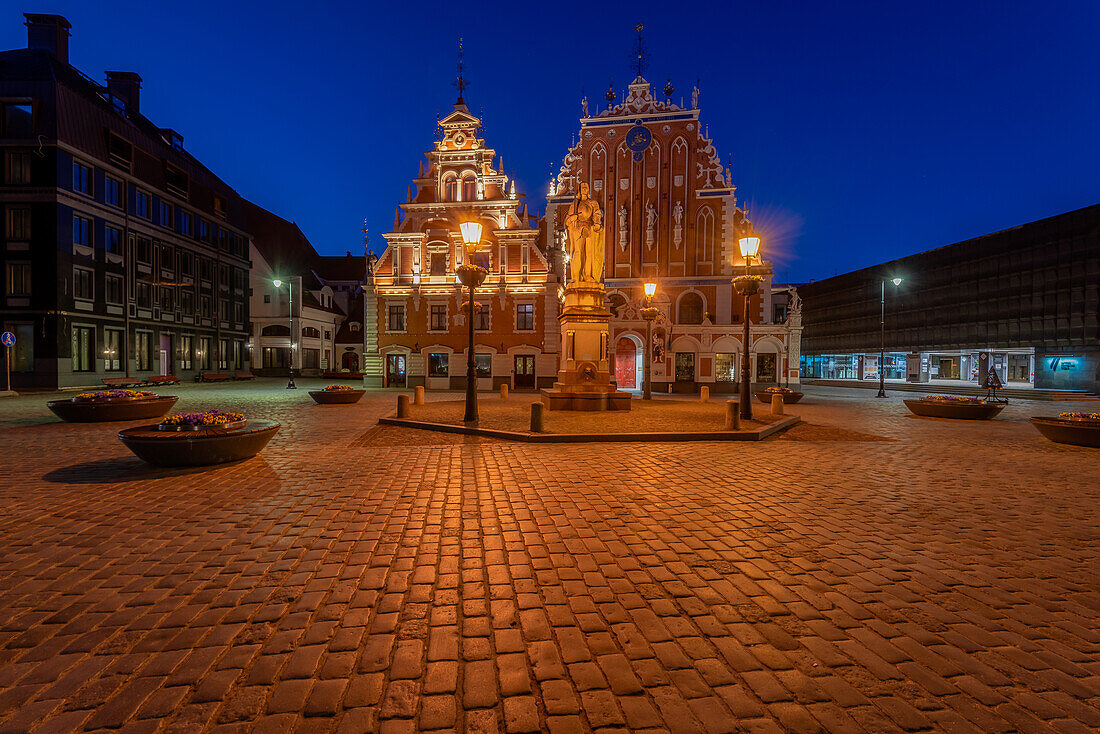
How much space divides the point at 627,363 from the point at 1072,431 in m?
25.7

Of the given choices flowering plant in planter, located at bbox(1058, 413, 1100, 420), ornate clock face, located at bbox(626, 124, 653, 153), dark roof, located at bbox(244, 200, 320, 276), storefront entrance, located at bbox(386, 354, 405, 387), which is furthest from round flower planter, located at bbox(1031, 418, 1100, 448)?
dark roof, located at bbox(244, 200, 320, 276)

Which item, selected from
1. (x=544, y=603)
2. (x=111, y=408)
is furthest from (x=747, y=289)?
(x=111, y=408)

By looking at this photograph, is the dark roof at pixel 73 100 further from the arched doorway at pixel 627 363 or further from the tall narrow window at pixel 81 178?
the arched doorway at pixel 627 363

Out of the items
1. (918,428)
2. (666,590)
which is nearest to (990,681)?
(666,590)

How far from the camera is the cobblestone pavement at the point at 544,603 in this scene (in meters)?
2.46

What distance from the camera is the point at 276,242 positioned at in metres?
52.5

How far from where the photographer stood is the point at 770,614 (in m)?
3.42

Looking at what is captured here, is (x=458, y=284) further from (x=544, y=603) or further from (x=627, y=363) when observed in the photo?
(x=544, y=603)

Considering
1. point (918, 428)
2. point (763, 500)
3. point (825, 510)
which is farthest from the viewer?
point (918, 428)

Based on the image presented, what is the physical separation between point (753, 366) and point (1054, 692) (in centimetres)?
3399

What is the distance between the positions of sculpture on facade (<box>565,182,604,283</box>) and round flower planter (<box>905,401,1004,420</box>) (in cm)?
1239

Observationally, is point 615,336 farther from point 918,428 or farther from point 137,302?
point 137,302

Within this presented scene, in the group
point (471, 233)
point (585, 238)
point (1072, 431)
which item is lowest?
point (1072, 431)

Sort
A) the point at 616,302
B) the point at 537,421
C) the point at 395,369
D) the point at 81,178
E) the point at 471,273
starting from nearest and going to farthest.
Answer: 1. the point at 537,421
2. the point at 471,273
3. the point at 81,178
4. the point at 395,369
5. the point at 616,302
